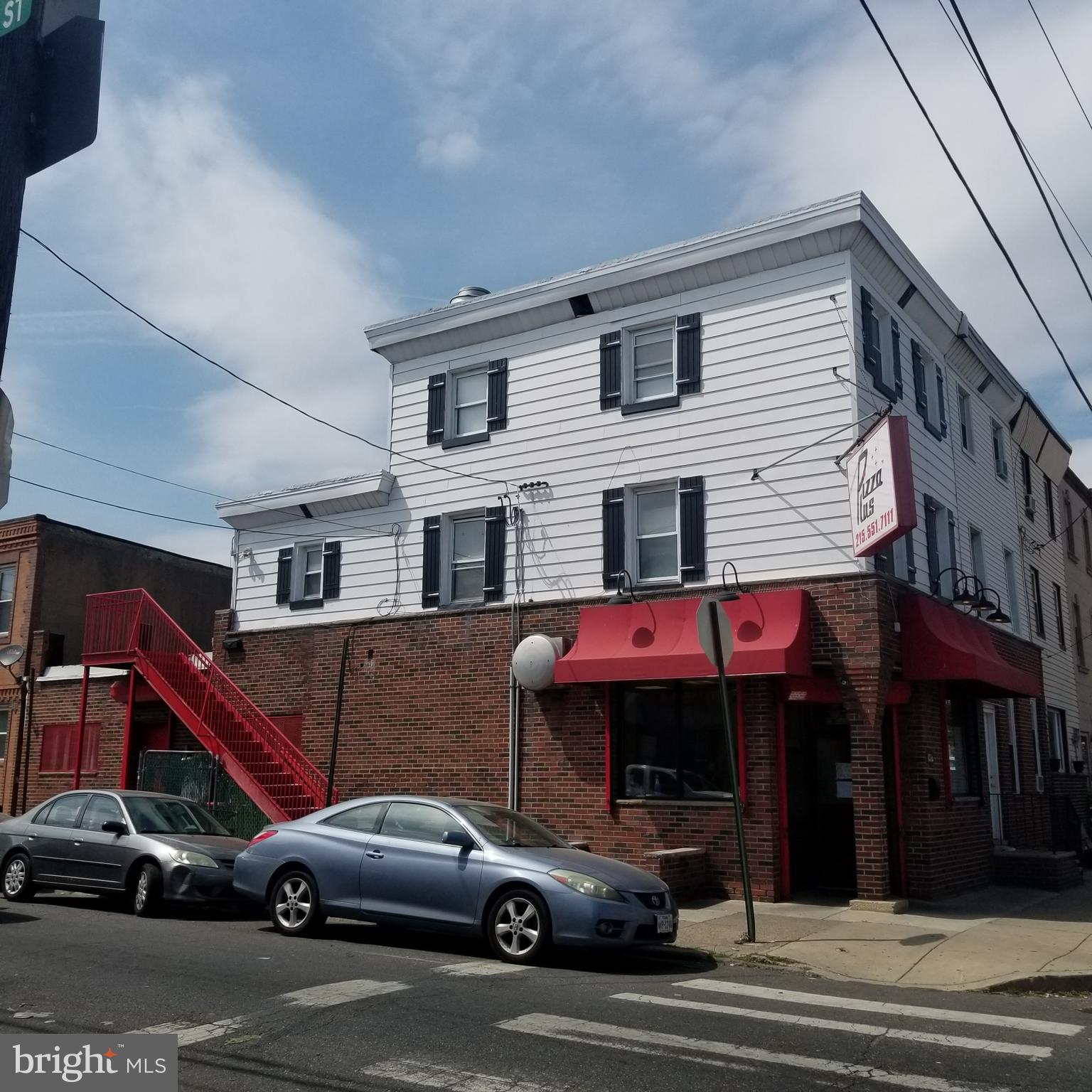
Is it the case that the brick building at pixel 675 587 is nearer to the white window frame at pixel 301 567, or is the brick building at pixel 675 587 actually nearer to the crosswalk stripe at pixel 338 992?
the white window frame at pixel 301 567

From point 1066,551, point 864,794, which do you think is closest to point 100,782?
point 864,794

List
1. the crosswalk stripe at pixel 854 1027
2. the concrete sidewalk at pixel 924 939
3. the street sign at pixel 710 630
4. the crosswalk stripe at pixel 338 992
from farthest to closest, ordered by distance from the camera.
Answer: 1. the street sign at pixel 710 630
2. the concrete sidewalk at pixel 924 939
3. the crosswalk stripe at pixel 338 992
4. the crosswalk stripe at pixel 854 1027

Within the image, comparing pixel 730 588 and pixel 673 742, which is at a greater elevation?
pixel 730 588

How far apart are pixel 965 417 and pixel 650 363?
264 inches

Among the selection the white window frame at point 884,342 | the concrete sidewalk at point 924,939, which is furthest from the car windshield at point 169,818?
the white window frame at point 884,342

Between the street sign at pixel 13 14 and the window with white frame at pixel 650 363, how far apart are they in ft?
43.0

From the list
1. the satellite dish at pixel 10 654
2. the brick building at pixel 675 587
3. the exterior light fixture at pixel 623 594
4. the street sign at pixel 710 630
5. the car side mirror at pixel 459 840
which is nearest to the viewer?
the car side mirror at pixel 459 840

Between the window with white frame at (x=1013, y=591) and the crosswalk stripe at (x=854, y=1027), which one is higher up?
the window with white frame at (x=1013, y=591)

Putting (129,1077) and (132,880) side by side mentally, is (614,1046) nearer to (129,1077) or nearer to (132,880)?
(129,1077)

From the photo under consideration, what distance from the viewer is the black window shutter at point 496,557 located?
17969 mm

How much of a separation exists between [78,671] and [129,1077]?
2016 cm

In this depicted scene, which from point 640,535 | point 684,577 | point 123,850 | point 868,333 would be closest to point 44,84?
point 123,850

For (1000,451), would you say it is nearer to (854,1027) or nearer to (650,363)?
(650,363)

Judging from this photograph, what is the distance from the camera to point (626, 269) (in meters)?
17.2
